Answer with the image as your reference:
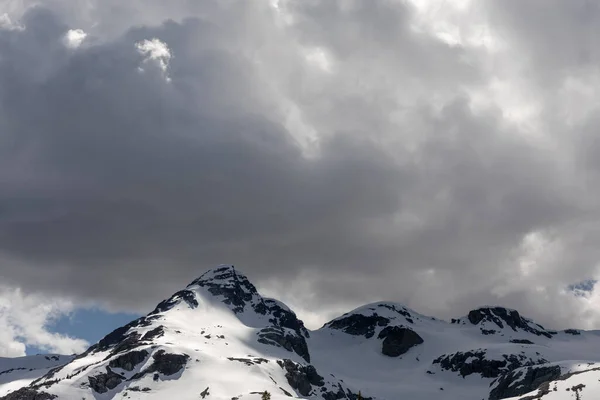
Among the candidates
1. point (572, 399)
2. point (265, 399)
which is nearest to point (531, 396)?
point (572, 399)

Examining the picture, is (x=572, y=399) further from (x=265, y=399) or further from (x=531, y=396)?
(x=265, y=399)

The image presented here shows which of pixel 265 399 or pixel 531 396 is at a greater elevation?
pixel 531 396

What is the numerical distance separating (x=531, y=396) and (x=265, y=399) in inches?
5275

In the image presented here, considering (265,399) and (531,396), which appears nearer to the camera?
(265,399)

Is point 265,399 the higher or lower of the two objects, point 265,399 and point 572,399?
the lower

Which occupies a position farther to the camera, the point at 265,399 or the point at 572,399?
the point at 572,399

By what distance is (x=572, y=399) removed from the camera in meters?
187

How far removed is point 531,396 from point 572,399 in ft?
45.4

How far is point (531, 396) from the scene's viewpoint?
198625 millimetres

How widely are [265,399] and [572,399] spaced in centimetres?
12733
